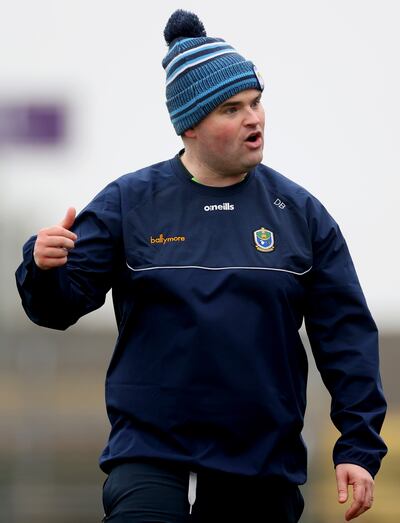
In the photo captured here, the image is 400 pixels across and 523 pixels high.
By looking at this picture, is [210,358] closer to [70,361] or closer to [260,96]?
[260,96]

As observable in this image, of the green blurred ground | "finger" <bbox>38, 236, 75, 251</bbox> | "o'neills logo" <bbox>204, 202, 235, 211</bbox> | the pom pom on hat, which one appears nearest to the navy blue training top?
"o'neills logo" <bbox>204, 202, 235, 211</bbox>

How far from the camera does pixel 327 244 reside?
4.80m

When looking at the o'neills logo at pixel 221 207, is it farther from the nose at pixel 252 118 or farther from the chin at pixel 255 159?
the nose at pixel 252 118

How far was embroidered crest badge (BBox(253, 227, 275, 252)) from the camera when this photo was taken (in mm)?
4668

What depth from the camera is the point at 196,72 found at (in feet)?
16.1

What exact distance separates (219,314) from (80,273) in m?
0.47

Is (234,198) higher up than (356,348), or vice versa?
(234,198)

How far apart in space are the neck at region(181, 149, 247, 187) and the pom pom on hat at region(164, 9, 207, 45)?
0.45m

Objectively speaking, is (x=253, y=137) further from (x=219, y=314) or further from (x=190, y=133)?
(x=219, y=314)

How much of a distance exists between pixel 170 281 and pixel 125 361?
0.96 ft

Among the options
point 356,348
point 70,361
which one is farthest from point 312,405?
point 356,348

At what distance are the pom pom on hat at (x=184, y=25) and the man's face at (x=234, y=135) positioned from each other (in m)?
0.35

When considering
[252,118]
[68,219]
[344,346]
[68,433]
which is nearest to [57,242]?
[68,219]

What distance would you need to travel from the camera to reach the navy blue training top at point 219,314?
178 inches
